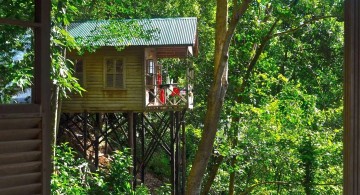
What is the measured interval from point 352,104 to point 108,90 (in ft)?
41.4

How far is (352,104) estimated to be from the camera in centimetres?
178

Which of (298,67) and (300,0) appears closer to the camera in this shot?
(300,0)

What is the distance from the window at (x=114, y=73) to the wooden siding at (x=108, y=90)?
0.11m

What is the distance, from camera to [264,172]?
1225 centimetres

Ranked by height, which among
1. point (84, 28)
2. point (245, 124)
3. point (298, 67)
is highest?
point (84, 28)

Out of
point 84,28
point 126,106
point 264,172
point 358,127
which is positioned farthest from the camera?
point 126,106

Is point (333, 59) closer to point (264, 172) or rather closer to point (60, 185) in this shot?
point (264, 172)

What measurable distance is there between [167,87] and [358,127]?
12.9m

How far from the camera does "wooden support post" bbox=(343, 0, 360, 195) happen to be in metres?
1.76

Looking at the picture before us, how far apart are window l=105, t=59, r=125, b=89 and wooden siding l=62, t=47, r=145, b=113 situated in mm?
107

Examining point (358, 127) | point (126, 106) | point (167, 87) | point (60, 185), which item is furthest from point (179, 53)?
point (358, 127)

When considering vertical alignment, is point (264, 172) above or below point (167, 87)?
below

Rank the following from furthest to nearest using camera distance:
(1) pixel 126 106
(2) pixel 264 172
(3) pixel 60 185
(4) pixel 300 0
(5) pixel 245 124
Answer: (1) pixel 126 106
(2) pixel 264 172
(5) pixel 245 124
(4) pixel 300 0
(3) pixel 60 185

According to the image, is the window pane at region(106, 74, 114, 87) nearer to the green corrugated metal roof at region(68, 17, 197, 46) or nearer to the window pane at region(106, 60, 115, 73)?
the window pane at region(106, 60, 115, 73)
